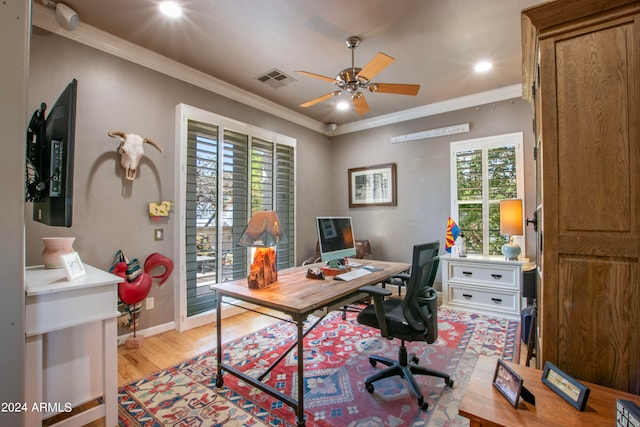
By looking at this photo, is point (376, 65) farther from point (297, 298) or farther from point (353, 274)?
point (297, 298)

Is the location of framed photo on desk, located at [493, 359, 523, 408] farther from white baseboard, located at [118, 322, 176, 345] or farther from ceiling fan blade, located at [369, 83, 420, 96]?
white baseboard, located at [118, 322, 176, 345]

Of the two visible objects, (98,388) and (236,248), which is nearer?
(98,388)

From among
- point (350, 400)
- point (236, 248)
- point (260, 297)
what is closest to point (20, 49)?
point (260, 297)

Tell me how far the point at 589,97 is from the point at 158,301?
3603mm

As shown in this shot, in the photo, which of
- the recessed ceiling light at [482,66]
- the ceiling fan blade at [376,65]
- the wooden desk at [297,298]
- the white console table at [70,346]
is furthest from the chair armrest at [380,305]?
the recessed ceiling light at [482,66]

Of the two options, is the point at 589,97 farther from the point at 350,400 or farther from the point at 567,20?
the point at 350,400

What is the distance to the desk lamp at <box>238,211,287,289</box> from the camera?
79.9 inches

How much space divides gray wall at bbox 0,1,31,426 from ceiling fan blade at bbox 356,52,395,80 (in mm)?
1929

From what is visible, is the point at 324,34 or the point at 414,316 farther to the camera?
the point at 324,34

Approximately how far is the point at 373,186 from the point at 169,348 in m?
3.67

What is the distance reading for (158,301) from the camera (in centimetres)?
297

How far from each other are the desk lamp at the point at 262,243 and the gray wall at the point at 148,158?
1496 millimetres

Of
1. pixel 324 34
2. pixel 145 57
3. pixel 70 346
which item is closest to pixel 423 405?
pixel 70 346

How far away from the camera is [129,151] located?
2.66 m
